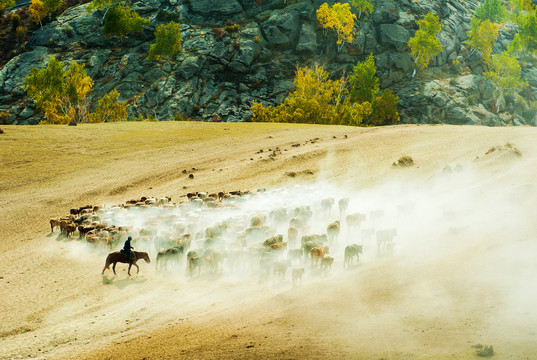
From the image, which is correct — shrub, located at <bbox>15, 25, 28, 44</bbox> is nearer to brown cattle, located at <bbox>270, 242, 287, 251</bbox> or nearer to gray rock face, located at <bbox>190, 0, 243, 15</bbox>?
gray rock face, located at <bbox>190, 0, 243, 15</bbox>

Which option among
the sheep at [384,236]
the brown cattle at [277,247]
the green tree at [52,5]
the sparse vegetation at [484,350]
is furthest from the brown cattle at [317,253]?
the green tree at [52,5]

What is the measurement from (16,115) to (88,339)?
326 feet

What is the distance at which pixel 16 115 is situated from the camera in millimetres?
96438

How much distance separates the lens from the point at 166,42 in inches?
4188

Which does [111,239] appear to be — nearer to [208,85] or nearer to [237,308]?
[237,308]

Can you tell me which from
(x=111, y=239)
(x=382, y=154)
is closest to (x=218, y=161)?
(x=382, y=154)

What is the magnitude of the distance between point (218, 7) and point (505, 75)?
80276mm

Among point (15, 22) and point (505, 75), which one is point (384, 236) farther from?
point (15, 22)

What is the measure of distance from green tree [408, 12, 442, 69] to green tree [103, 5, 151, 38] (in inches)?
2860

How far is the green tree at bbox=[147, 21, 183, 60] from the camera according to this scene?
10575 centimetres

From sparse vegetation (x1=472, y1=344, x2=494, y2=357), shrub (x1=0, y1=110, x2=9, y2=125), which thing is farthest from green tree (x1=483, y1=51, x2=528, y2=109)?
shrub (x1=0, y1=110, x2=9, y2=125)

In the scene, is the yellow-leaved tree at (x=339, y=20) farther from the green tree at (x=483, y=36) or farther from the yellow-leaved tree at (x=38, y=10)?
the yellow-leaved tree at (x=38, y=10)

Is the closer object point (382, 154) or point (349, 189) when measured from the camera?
point (349, 189)

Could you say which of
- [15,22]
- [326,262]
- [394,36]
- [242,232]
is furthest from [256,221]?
[15,22]
